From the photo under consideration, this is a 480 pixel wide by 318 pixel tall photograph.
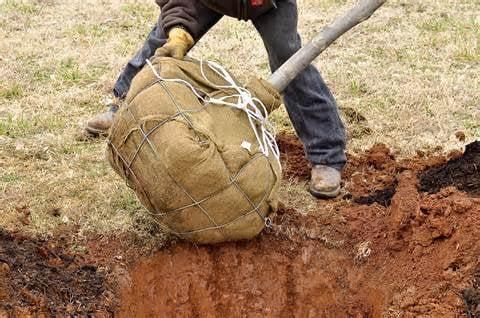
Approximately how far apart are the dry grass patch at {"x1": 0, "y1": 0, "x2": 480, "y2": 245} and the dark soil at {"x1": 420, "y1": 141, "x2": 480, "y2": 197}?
0.58m

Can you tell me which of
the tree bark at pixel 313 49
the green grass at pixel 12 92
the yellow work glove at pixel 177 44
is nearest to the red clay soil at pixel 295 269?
the tree bark at pixel 313 49

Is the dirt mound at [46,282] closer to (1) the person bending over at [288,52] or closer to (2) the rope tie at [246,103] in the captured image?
(2) the rope tie at [246,103]

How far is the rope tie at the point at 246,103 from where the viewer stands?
3652mm

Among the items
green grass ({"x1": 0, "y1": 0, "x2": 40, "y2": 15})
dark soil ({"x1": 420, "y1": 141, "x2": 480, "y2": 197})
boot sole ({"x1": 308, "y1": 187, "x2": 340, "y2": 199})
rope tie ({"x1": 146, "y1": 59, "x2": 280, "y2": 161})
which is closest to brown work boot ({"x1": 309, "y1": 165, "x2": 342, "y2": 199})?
boot sole ({"x1": 308, "y1": 187, "x2": 340, "y2": 199})

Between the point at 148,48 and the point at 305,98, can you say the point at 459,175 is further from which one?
the point at 148,48

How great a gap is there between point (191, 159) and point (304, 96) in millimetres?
1302

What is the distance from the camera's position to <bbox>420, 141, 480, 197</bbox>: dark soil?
4195mm

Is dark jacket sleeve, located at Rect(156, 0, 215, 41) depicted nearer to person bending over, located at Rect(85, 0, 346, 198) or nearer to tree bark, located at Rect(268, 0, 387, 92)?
person bending over, located at Rect(85, 0, 346, 198)

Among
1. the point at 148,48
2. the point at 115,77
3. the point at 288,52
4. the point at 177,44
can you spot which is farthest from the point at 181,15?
the point at 115,77

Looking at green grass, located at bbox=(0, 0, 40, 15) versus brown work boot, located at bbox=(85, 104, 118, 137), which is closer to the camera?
brown work boot, located at bbox=(85, 104, 118, 137)

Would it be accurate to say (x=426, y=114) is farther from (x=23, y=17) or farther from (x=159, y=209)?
(x=23, y=17)

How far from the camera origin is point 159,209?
11.8 feet

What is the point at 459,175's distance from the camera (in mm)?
4355

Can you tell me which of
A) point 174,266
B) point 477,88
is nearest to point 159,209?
point 174,266
